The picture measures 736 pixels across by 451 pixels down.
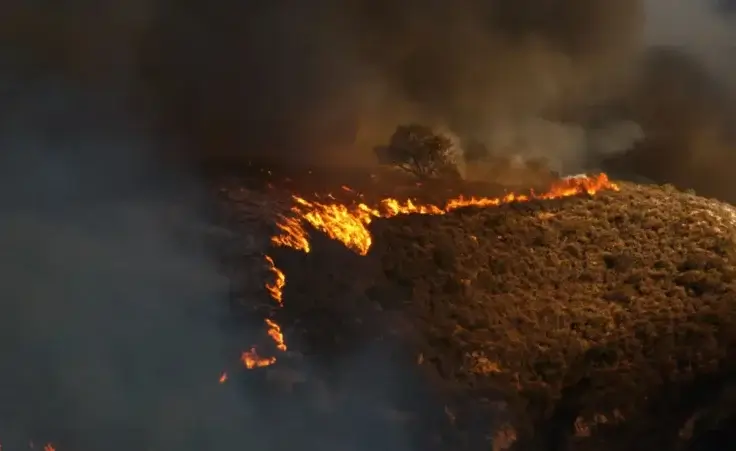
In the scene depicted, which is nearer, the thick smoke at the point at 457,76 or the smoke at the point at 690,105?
the thick smoke at the point at 457,76

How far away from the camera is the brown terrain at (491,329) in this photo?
179 inches

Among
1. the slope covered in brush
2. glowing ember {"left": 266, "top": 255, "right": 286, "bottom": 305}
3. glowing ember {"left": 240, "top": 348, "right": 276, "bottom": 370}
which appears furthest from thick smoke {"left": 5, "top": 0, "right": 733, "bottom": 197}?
glowing ember {"left": 240, "top": 348, "right": 276, "bottom": 370}

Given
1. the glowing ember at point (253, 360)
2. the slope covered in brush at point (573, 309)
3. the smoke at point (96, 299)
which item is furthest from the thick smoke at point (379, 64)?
the glowing ember at point (253, 360)

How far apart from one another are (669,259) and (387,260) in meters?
2.16

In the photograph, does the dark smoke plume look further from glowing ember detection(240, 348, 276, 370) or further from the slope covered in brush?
the slope covered in brush

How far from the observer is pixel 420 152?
19.7 ft

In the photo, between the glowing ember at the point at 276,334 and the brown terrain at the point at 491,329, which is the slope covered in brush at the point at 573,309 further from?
the glowing ember at the point at 276,334

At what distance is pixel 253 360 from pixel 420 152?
2363 millimetres

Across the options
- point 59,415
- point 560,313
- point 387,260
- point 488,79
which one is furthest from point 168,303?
point 488,79

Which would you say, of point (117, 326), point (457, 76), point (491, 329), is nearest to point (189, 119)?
point (117, 326)

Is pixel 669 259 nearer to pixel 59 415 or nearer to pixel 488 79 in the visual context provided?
pixel 488 79

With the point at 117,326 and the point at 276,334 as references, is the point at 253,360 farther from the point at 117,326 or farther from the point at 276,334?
the point at 117,326

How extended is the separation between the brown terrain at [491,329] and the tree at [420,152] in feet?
1.80

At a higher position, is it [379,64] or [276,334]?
[379,64]
